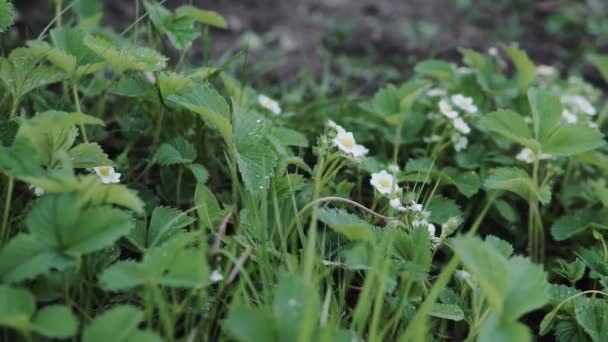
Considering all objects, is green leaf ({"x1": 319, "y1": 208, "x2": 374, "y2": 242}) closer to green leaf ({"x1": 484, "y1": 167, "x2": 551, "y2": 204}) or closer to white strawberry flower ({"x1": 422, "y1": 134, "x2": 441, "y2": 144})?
green leaf ({"x1": 484, "y1": 167, "x2": 551, "y2": 204})

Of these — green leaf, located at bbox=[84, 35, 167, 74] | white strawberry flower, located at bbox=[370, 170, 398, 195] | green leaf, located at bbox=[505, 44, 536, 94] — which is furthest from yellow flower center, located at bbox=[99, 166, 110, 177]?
green leaf, located at bbox=[505, 44, 536, 94]

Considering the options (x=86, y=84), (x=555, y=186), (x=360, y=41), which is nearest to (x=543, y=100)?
(x=555, y=186)

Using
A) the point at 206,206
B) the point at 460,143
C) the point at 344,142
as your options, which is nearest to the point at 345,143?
the point at 344,142

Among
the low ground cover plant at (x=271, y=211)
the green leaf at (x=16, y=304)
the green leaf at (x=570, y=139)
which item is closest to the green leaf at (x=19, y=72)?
the low ground cover plant at (x=271, y=211)

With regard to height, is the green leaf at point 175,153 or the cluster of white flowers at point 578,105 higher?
the green leaf at point 175,153

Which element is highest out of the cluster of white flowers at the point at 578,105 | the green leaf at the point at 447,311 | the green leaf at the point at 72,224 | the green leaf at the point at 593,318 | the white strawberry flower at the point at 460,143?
the green leaf at the point at 72,224

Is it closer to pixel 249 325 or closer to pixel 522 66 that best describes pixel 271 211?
pixel 249 325

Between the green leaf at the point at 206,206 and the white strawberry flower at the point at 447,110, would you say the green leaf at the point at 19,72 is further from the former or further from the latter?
the white strawberry flower at the point at 447,110
